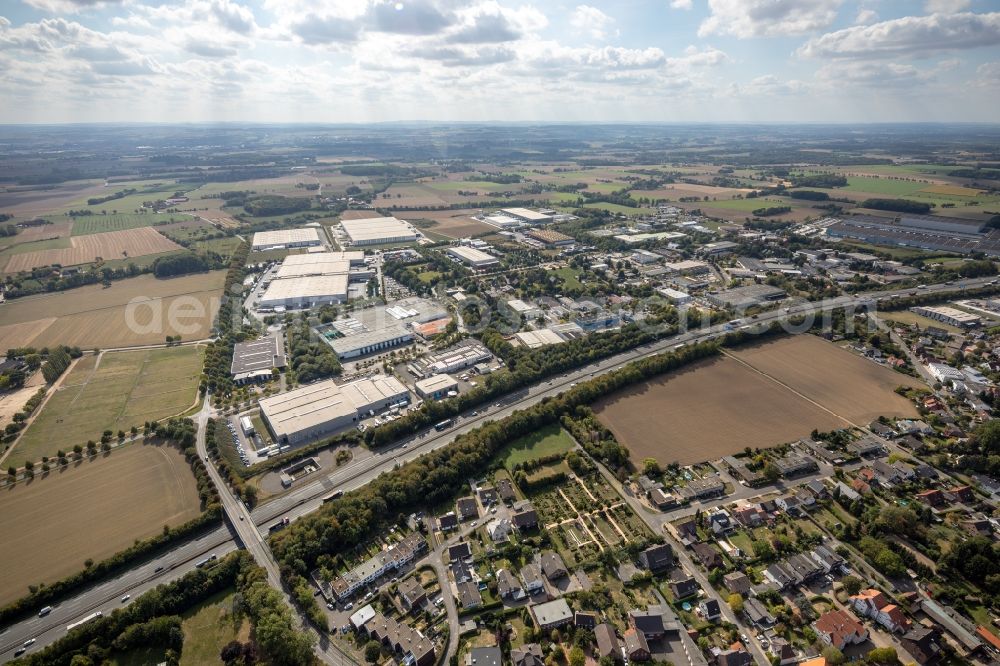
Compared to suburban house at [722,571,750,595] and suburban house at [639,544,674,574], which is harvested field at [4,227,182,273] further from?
suburban house at [722,571,750,595]

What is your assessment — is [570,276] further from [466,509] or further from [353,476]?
[466,509]

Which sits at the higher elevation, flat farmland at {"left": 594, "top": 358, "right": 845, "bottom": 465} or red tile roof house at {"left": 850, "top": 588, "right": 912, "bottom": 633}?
flat farmland at {"left": 594, "top": 358, "right": 845, "bottom": 465}

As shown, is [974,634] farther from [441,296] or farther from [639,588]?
[441,296]

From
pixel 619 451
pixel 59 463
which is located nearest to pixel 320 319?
pixel 59 463

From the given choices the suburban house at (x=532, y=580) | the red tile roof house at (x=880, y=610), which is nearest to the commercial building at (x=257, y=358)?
the suburban house at (x=532, y=580)

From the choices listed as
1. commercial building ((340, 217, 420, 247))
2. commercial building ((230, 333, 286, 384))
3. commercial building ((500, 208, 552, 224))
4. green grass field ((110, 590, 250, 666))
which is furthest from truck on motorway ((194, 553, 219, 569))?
commercial building ((500, 208, 552, 224))

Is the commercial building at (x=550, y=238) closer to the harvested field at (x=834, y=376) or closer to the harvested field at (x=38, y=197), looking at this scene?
the harvested field at (x=834, y=376)
